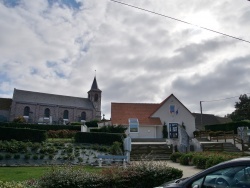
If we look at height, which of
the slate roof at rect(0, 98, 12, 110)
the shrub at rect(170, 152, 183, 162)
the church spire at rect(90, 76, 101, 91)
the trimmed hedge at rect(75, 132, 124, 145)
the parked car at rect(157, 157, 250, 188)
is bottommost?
the shrub at rect(170, 152, 183, 162)

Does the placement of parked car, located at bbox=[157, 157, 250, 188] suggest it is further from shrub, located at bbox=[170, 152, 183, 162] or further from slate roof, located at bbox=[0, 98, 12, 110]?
slate roof, located at bbox=[0, 98, 12, 110]

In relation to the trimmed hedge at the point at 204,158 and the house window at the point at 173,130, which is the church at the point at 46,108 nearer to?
the house window at the point at 173,130

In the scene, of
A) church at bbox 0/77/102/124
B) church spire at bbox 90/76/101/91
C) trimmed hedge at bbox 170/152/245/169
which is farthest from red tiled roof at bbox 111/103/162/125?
church spire at bbox 90/76/101/91


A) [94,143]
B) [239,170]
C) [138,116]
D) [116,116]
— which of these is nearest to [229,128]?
[138,116]

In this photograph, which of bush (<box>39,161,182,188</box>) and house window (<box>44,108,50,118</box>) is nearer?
bush (<box>39,161,182,188</box>)

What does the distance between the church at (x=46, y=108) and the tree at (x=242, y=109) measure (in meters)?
39.4

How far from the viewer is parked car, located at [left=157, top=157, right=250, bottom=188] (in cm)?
430

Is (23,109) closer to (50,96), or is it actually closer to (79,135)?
(50,96)

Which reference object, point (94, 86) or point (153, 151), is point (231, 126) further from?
point (94, 86)

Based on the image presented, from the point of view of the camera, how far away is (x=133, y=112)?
3669 centimetres

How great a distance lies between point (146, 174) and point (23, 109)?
2453 inches

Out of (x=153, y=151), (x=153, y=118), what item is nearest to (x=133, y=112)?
(x=153, y=118)

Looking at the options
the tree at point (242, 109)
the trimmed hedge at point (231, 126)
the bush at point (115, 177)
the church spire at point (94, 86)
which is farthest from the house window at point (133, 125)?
the church spire at point (94, 86)

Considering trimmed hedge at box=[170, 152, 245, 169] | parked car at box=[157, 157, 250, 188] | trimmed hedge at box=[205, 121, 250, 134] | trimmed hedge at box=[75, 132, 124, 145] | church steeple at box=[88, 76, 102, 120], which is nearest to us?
parked car at box=[157, 157, 250, 188]
